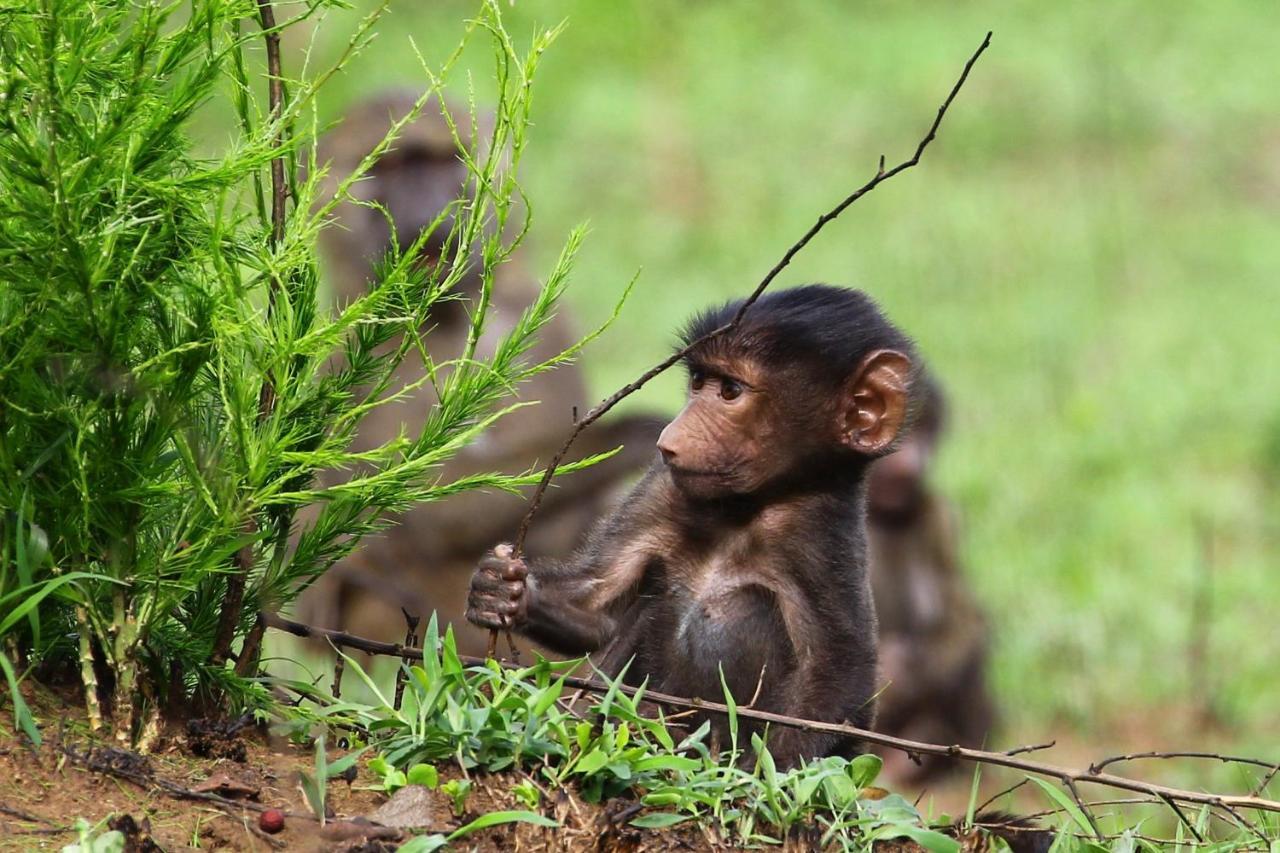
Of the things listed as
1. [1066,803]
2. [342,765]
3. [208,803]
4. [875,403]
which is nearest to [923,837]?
[1066,803]

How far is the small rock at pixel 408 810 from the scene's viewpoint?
2.87 meters

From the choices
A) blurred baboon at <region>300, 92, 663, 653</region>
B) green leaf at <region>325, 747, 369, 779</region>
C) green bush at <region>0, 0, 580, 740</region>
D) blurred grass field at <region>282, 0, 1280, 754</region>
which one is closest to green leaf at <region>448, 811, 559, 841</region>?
green leaf at <region>325, 747, 369, 779</region>

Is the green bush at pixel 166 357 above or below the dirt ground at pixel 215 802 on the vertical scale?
above

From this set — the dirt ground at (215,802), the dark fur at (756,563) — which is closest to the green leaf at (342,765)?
the dirt ground at (215,802)

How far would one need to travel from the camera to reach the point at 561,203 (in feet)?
51.2

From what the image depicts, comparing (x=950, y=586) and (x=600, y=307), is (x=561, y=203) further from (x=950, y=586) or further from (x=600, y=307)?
(x=950, y=586)

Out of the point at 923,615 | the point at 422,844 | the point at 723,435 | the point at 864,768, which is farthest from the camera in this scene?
the point at 923,615

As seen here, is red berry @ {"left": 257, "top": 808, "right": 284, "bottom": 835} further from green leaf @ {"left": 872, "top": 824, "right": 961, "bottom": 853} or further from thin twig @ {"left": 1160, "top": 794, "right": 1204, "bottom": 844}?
thin twig @ {"left": 1160, "top": 794, "right": 1204, "bottom": 844}

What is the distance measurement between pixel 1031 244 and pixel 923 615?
5.81 metres

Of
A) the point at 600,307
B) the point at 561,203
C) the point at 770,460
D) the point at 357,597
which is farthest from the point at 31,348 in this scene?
the point at 561,203

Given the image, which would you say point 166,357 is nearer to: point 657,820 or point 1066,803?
point 657,820

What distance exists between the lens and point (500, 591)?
375 cm

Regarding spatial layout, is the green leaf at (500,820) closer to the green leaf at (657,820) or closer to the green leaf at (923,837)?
the green leaf at (657,820)

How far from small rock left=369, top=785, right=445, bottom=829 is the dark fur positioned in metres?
0.92
